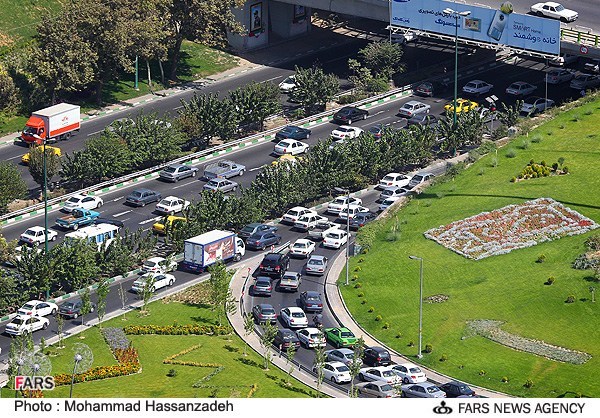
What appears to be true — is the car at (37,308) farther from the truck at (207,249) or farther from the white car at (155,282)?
the truck at (207,249)

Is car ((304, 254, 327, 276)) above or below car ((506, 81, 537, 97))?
below

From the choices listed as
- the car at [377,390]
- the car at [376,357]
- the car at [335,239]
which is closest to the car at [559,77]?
the car at [335,239]

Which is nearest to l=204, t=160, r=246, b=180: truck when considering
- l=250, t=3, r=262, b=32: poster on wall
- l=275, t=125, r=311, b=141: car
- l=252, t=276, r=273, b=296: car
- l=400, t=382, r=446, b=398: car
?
l=275, t=125, r=311, b=141: car

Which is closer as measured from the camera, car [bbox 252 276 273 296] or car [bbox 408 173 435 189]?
car [bbox 252 276 273 296]

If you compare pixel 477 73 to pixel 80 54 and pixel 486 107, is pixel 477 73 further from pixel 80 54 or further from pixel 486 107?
pixel 80 54

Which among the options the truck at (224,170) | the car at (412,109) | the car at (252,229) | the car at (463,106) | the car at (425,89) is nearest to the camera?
the car at (252,229)

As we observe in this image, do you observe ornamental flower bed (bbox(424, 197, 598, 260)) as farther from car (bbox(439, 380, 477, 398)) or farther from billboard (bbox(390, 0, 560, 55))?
billboard (bbox(390, 0, 560, 55))
